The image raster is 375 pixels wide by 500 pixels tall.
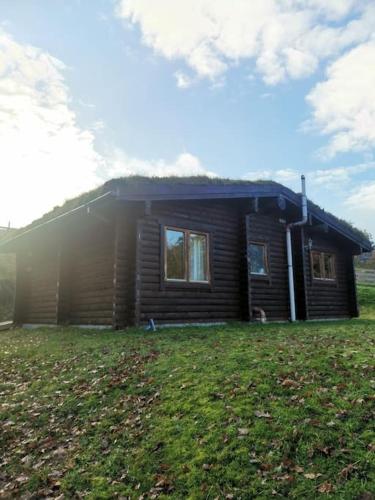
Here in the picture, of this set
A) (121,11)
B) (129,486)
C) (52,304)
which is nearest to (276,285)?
(52,304)

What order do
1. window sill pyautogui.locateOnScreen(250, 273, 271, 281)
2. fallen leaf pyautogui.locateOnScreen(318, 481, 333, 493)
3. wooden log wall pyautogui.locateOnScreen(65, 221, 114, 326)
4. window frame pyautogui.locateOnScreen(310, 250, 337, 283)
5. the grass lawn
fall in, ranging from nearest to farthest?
fallen leaf pyautogui.locateOnScreen(318, 481, 333, 493) → the grass lawn → wooden log wall pyautogui.locateOnScreen(65, 221, 114, 326) → window sill pyautogui.locateOnScreen(250, 273, 271, 281) → window frame pyautogui.locateOnScreen(310, 250, 337, 283)

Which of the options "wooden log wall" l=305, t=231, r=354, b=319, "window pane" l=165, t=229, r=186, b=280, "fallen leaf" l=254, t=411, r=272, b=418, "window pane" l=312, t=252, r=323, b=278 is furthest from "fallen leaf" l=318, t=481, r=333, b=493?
"window pane" l=312, t=252, r=323, b=278

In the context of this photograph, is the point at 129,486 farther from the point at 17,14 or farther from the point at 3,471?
the point at 17,14

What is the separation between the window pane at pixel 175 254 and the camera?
10.6 metres

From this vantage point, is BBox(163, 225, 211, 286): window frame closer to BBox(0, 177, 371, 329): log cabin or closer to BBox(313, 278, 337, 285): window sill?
BBox(0, 177, 371, 329): log cabin

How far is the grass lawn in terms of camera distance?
10.8 ft

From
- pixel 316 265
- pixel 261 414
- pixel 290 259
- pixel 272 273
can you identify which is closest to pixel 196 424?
pixel 261 414

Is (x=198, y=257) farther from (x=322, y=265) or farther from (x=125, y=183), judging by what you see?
(x=322, y=265)

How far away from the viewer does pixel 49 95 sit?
39.2ft

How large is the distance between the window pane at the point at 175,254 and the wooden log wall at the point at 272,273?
2669mm

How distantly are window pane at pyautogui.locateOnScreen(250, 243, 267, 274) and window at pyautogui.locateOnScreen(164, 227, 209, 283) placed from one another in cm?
223

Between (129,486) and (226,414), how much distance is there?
129 cm

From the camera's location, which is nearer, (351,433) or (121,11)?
(351,433)

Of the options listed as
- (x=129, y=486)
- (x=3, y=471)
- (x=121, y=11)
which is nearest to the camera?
(x=129, y=486)
